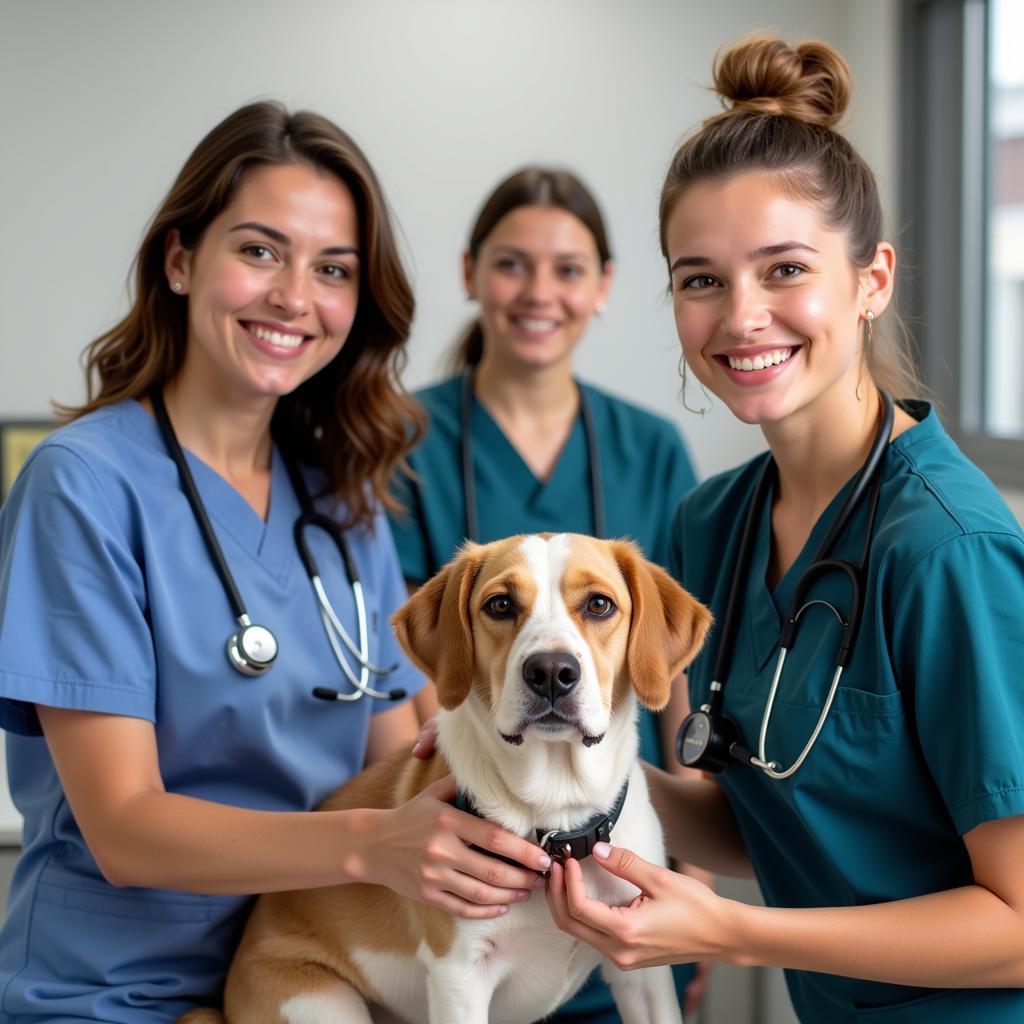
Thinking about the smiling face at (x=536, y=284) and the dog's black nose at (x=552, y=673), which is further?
the smiling face at (x=536, y=284)

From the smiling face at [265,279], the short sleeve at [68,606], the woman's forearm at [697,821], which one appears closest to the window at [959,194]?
the woman's forearm at [697,821]

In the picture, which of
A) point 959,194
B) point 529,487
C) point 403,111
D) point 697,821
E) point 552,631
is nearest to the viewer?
point 552,631

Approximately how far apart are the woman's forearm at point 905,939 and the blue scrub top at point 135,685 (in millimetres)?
639

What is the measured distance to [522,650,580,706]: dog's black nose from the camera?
1290 millimetres

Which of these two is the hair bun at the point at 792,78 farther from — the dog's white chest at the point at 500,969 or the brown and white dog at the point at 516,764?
the dog's white chest at the point at 500,969

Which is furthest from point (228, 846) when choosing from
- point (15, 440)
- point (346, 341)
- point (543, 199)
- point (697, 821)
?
point (15, 440)

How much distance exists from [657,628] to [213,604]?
625 mm

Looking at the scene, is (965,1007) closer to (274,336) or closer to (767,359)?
(767,359)

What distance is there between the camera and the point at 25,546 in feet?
4.95

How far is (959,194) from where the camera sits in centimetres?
339

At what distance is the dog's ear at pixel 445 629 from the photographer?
4.65 feet

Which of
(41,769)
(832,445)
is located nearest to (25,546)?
(41,769)

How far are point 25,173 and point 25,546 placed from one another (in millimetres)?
2315

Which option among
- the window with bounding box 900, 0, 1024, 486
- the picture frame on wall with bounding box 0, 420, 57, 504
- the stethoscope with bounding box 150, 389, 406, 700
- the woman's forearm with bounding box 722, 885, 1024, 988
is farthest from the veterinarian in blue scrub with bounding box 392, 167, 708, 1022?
the picture frame on wall with bounding box 0, 420, 57, 504
